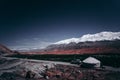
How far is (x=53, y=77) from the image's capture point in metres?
38.2

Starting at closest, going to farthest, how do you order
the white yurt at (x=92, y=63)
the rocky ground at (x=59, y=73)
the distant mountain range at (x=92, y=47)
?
the rocky ground at (x=59, y=73) < the white yurt at (x=92, y=63) < the distant mountain range at (x=92, y=47)

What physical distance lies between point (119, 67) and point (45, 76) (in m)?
15.9

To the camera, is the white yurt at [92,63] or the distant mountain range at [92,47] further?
the distant mountain range at [92,47]

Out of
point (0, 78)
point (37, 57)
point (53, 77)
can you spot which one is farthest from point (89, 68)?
point (37, 57)

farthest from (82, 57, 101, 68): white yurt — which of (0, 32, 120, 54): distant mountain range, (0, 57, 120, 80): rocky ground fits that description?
(0, 32, 120, 54): distant mountain range

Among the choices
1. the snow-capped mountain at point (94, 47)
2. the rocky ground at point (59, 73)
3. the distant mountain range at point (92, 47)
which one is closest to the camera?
the rocky ground at point (59, 73)

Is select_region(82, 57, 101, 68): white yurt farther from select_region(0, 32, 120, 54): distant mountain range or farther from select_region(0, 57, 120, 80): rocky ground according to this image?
select_region(0, 32, 120, 54): distant mountain range

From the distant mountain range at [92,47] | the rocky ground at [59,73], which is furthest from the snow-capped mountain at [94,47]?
the rocky ground at [59,73]

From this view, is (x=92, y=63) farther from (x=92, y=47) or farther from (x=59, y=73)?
(x=92, y=47)

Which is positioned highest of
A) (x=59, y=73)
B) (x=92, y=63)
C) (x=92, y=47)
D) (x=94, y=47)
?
(x=92, y=47)

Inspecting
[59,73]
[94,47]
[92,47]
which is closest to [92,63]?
[59,73]

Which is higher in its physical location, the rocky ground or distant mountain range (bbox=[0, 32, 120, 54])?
distant mountain range (bbox=[0, 32, 120, 54])

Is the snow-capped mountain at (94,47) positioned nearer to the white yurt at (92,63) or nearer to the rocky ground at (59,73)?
the white yurt at (92,63)

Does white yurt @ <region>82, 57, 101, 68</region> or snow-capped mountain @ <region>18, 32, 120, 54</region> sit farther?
snow-capped mountain @ <region>18, 32, 120, 54</region>
